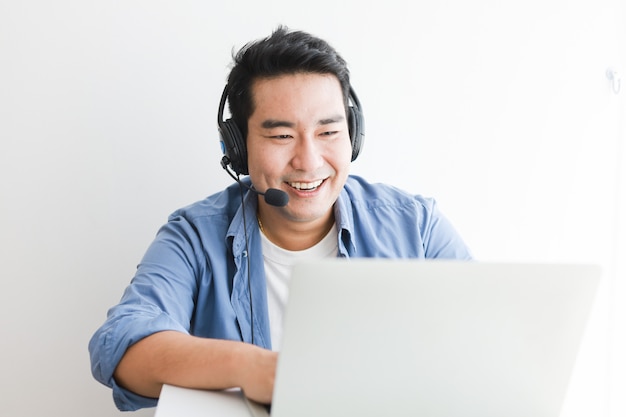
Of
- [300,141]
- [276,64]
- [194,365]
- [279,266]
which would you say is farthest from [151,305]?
[276,64]

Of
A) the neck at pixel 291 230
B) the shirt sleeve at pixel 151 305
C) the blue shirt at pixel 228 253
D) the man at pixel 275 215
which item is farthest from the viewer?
the neck at pixel 291 230

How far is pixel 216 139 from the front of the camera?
1897 mm

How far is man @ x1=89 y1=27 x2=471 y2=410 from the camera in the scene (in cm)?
153

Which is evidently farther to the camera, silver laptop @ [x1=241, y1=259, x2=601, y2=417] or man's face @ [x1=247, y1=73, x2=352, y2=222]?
man's face @ [x1=247, y1=73, x2=352, y2=222]

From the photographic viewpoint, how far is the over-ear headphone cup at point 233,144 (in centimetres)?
156

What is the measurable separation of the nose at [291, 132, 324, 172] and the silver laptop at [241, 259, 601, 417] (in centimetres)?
76

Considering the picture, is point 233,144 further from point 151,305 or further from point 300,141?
point 151,305

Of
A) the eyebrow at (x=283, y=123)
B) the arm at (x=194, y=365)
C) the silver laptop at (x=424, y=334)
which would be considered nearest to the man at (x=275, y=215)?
the eyebrow at (x=283, y=123)

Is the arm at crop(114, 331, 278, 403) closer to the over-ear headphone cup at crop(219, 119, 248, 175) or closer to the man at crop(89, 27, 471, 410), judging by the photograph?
the man at crop(89, 27, 471, 410)

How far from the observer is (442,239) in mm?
1704

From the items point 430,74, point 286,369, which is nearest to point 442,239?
point 430,74

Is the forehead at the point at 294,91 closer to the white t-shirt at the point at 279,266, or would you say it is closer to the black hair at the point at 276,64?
the black hair at the point at 276,64

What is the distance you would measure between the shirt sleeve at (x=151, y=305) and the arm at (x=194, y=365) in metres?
0.02

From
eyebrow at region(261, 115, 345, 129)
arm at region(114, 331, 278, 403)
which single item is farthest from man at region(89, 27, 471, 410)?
arm at region(114, 331, 278, 403)
